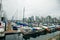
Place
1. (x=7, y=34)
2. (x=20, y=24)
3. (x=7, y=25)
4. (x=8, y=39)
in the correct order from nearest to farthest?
(x=8, y=39) < (x=7, y=34) < (x=7, y=25) < (x=20, y=24)

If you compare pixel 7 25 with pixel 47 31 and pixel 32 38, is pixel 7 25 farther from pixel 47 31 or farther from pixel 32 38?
pixel 47 31

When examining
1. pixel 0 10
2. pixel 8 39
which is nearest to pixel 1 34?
pixel 8 39

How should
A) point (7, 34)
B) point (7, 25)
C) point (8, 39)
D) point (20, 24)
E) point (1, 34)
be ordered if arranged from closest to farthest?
point (1, 34) < point (8, 39) < point (7, 34) < point (7, 25) < point (20, 24)

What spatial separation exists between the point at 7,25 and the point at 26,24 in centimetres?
136

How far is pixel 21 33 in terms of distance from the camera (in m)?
7.32

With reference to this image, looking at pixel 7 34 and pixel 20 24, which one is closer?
pixel 7 34

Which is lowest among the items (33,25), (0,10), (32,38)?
(32,38)

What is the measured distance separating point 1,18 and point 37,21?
109 inches

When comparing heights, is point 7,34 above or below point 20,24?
below

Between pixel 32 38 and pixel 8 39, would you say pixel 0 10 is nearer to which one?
pixel 8 39

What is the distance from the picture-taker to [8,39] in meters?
6.63

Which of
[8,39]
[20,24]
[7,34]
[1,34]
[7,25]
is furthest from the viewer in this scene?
[20,24]

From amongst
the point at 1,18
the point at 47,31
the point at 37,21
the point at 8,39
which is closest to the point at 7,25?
the point at 1,18

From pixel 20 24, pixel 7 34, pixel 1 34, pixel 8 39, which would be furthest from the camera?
pixel 20 24
